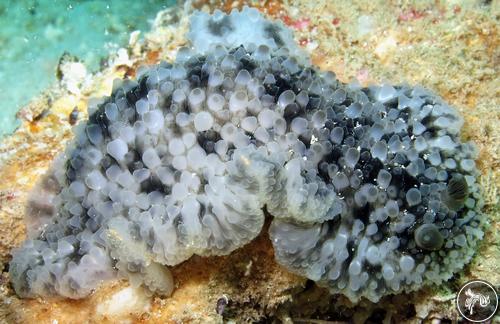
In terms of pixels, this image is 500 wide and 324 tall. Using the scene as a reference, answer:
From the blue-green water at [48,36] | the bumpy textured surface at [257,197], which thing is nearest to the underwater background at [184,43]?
the blue-green water at [48,36]

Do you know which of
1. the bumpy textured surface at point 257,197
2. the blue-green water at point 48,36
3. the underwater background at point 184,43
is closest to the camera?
the bumpy textured surface at point 257,197

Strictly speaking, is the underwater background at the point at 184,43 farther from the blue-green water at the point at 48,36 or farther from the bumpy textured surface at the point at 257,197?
the bumpy textured surface at the point at 257,197

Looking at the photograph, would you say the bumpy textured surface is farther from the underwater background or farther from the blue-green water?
the blue-green water

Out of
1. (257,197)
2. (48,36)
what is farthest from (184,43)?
(257,197)

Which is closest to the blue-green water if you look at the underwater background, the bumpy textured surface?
the underwater background

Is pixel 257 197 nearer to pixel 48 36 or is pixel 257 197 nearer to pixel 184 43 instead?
pixel 184 43

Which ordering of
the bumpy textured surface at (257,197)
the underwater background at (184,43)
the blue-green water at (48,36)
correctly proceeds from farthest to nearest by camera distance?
1. the blue-green water at (48,36)
2. the underwater background at (184,43)
3. the bumpy textured surface at (257,197)
